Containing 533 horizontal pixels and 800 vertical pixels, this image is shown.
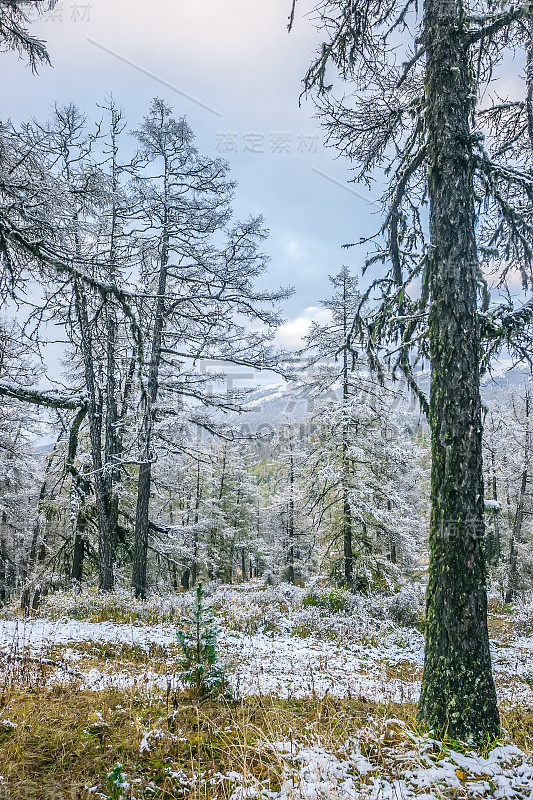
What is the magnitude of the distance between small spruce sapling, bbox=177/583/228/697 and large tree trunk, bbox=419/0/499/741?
6.64ft

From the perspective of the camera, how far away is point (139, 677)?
4980 millimetres

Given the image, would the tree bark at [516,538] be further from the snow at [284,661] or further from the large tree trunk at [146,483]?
the large tree trunk at [146,483]

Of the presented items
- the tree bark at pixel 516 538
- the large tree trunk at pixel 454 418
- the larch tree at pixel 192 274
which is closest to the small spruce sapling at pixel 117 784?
the large tree trunk at pixel 454 418

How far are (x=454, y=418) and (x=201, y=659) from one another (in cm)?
356

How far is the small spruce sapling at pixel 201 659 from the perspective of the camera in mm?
4223

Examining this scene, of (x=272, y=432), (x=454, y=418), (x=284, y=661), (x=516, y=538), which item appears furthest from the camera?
(x=516, y=538)

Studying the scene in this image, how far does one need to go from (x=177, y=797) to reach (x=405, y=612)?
10.6m

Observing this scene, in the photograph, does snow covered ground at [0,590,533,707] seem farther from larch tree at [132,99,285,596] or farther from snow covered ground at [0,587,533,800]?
larch tree at [132,99,285,596]

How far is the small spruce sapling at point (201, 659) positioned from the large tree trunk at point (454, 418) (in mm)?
2023

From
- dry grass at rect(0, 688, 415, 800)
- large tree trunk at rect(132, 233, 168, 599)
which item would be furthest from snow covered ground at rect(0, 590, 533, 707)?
large tree trunk at rect(132, 233, 168, 599)

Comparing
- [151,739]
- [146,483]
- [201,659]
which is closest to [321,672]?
[201,659]

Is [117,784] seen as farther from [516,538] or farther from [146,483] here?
[516,538]

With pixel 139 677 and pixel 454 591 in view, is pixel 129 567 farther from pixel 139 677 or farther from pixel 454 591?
pixel 454 591

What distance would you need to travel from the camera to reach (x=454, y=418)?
3.84 m
